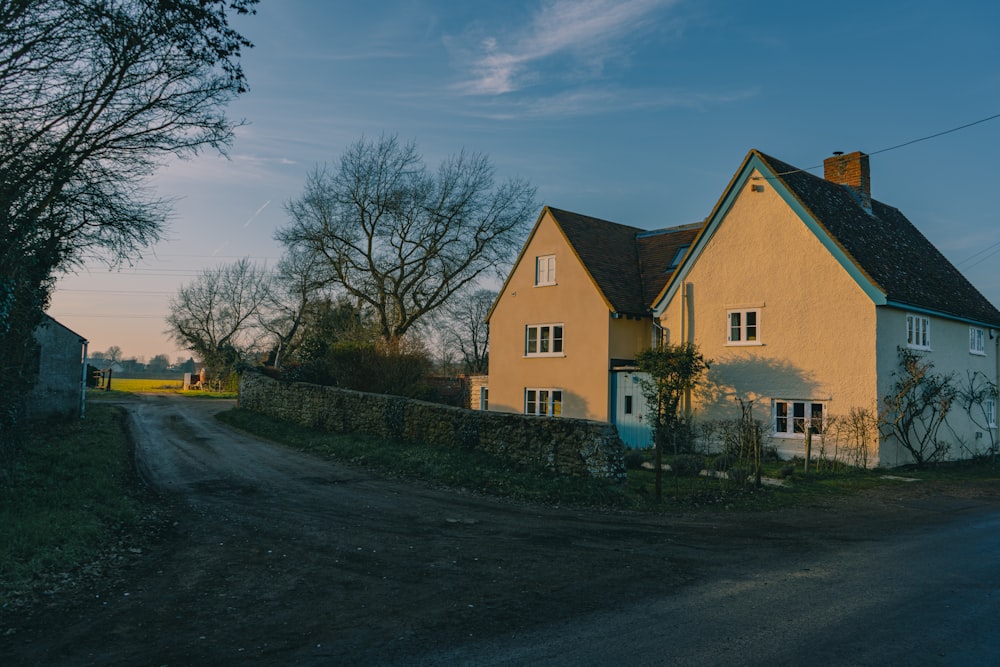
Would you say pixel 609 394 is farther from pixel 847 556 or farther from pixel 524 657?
pixel 524 657

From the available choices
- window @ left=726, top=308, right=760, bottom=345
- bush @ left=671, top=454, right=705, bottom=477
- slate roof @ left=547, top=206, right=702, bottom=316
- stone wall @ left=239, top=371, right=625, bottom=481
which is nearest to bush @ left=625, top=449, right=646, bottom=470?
bush @ left=671, top=454, right=705, bottom=477

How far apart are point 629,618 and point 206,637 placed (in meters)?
3.95

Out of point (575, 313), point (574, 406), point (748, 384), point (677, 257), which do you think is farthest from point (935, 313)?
point (574, 406)

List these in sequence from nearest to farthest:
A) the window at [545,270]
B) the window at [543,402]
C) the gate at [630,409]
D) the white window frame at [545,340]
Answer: the gate at [630,409]
the window at [543,402]
the white window frame at [545,340]
the window at [545,270]

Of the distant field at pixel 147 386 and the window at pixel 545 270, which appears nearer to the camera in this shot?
the window at pixel 545 270

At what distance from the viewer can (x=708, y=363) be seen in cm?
2233

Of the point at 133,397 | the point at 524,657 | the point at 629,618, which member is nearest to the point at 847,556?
the point at 629,618

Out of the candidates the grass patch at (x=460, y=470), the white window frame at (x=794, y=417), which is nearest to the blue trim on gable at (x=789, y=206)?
the white window frame at (x=794, y=417)

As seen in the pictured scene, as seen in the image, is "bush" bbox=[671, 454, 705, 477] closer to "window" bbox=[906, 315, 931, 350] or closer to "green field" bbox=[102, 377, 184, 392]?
"window" bbox=[906, 315, 931, 350]

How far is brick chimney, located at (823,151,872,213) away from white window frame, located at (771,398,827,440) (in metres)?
9.15

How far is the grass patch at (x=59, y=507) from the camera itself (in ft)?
26.1

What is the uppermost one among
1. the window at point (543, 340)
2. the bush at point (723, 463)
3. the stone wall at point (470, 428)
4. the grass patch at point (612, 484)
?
the window at point (543, 340)

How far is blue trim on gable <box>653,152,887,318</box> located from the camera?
1916cm

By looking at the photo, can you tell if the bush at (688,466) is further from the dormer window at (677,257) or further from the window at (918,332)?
the dormer window at (677,257)
